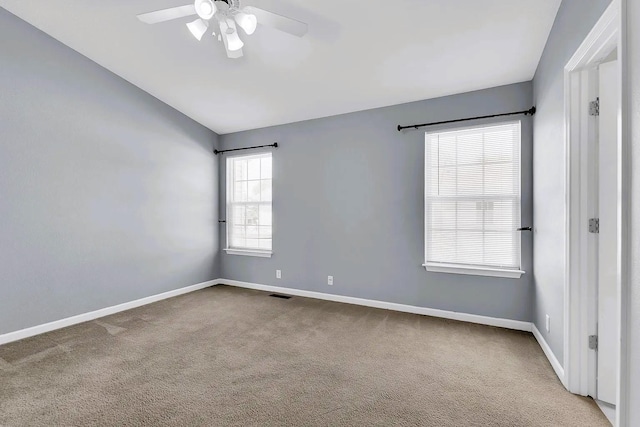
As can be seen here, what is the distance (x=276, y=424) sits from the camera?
1.67 meters

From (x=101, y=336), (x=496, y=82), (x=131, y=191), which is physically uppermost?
(x=496, y=82)

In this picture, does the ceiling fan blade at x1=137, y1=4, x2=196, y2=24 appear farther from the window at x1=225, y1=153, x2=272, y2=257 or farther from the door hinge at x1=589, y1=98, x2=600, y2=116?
the door hinge at x1=589, y1=98, x2=600, y2=116

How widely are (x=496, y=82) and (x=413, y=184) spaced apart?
1.31 meters

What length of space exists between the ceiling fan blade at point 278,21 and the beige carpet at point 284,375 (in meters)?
2.49

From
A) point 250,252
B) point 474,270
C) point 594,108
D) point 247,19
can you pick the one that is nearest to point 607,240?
point 594,108

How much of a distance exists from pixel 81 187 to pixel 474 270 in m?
4.41

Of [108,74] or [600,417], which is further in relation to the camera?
[108,74]

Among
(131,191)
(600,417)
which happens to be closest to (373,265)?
(600,417)

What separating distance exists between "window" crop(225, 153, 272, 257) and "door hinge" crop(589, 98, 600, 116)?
12.1 feet

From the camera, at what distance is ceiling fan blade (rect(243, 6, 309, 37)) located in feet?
6.46

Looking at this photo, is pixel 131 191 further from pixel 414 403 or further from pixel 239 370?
pixel 414 403

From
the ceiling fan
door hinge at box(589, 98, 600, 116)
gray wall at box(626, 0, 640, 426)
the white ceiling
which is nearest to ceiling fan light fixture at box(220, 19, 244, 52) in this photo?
the ceiling fan

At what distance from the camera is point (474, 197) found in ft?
10.6

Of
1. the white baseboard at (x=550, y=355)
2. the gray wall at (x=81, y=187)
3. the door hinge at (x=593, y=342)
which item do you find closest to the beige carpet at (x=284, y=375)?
the white baseboard at (x=550, y=355)
